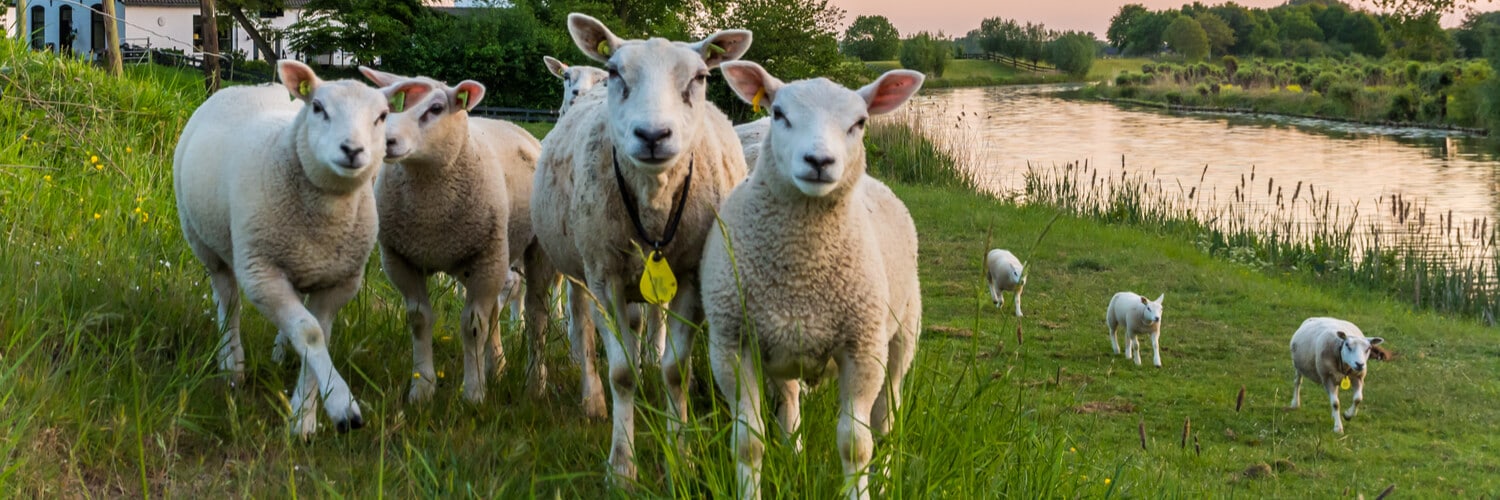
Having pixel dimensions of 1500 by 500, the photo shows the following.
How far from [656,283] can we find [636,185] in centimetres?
37

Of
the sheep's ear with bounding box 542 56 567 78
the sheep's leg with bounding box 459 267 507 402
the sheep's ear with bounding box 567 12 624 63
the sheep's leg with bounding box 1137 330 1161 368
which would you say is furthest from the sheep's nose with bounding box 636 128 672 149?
the sheep's leg with bounding box 1137 330 1161 368

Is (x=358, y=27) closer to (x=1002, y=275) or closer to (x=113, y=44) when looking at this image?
(x=113, y=44)

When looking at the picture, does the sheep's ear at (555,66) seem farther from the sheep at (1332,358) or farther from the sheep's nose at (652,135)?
the sheep at (1332,358)

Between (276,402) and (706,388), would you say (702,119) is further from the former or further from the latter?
(276,402)

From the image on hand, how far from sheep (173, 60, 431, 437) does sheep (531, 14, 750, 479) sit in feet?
2.34

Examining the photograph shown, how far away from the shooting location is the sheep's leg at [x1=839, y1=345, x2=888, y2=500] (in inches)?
142

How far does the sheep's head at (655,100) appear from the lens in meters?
3.98

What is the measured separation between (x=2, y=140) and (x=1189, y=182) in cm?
1912

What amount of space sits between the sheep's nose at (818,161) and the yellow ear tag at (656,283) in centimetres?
96

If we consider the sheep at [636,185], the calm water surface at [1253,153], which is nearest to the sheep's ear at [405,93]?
the sheep at [636,185]

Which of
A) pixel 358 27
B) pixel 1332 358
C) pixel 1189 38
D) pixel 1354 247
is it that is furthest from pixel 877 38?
pixel 1189 38

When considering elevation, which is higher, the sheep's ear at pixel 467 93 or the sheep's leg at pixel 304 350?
the sheep's ear at pixel 467 93

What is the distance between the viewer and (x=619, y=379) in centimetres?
453

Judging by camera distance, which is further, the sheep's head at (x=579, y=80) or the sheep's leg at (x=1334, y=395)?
the sheep's leg at (x=1334, y=395)
